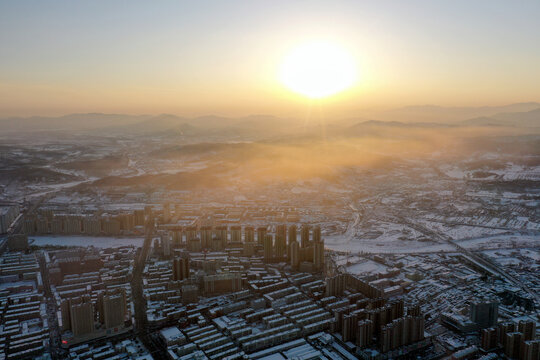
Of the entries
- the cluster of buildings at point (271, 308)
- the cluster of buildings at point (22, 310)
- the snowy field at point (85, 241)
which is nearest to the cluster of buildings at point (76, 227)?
the snowy field at point (85, 241)

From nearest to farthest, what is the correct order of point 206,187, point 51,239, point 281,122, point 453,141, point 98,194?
1. point 51,239
2. point 98,194
3. point 206,187
4. point 453,141
5. point 281,122

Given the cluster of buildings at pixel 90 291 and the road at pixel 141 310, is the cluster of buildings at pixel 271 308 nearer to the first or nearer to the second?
the road at pixel 141 310

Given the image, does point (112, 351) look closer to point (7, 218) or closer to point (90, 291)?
point (90, 291)

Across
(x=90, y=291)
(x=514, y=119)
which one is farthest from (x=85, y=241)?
(x=514, y=119)

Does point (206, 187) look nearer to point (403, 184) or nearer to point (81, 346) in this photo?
point (403, 184)

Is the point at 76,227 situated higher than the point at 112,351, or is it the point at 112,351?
the point at 76,227

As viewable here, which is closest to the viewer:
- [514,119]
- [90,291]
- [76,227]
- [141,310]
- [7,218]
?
[141,310]

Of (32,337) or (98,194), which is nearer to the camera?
(32,337)

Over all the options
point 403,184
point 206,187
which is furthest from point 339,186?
point 206,187
